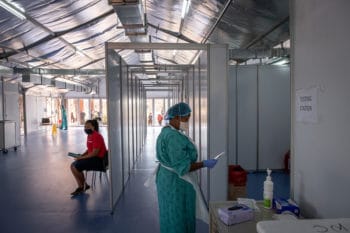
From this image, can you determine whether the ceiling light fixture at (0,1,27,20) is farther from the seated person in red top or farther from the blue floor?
the blue floor

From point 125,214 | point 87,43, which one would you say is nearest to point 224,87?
point 125,214

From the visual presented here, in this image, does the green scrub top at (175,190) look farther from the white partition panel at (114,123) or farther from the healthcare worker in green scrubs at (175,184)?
the white partition panel at (114,123)

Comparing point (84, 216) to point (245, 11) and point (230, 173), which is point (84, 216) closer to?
point (230, 173)

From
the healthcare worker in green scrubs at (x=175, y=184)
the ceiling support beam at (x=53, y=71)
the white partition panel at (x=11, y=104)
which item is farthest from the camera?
the white partition panel at (x=11, y=104)

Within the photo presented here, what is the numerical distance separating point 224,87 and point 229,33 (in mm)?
1571

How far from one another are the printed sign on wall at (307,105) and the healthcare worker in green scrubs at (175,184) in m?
0.82

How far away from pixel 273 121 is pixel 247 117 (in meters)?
0.52

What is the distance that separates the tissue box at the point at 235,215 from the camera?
4.51ft

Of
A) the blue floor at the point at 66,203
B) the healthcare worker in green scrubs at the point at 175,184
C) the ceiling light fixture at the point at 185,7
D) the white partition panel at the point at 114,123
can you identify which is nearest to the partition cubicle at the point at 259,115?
the blue floor at the point at 66,203

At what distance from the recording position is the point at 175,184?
2121 mm

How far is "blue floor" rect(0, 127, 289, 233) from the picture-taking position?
9.73 ft

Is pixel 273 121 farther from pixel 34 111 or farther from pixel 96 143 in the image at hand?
Answer: pixel 34 111

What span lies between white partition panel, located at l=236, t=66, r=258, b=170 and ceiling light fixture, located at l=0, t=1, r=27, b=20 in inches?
146

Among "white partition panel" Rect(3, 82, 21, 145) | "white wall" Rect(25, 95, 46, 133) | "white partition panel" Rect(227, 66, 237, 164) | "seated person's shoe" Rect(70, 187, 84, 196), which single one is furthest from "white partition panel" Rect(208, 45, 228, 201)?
"white wall" Rect(25, 95, 46, 133)
